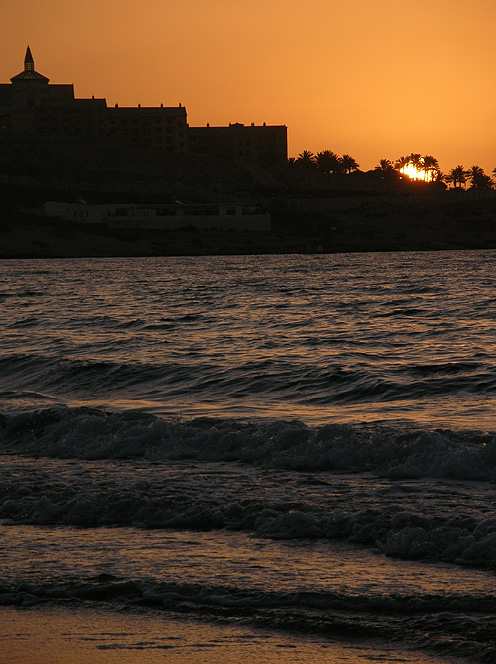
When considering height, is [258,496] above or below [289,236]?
below

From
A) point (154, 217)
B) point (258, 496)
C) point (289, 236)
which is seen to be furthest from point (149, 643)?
point (289, 236)

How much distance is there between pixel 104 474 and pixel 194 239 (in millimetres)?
114641

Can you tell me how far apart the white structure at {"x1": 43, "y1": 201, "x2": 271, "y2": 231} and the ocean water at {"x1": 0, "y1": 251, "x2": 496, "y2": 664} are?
10395 centimetres

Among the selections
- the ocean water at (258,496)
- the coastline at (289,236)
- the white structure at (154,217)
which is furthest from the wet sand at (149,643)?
the white structure at (154,217)

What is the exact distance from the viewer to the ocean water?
7.11 metres

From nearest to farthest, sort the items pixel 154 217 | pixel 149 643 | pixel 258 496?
pixel 149 643 < pixel 258 496 < pixel 154 217

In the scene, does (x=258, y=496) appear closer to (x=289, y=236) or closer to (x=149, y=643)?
(x=149, y=643)

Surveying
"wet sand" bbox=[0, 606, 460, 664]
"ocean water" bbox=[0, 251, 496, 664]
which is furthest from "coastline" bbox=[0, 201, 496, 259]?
"wet sand" bbox=[0, 606, 460, 664]

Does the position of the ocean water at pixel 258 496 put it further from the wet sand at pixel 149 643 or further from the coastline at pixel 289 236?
the coastline at pixel 289 236

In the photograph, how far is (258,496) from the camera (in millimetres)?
10289

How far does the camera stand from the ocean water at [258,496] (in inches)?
280

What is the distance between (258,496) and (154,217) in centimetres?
12148

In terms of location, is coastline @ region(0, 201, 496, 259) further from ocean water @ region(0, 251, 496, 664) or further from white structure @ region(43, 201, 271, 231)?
ocean water @ region(0, 251, 496, 664)

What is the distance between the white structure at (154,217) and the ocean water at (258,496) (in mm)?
103953
